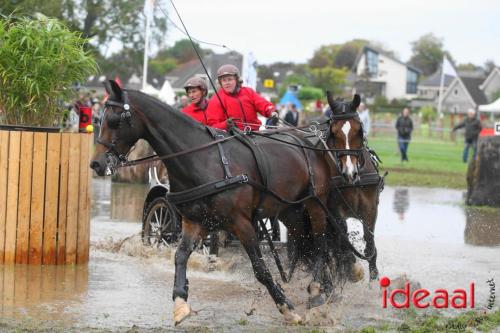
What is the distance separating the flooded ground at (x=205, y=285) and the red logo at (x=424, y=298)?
111 mm

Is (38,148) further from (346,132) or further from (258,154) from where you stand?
(346,132)

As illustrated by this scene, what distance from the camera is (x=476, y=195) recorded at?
1848cm

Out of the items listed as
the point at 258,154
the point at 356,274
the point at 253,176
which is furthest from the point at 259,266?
the point at 356,274

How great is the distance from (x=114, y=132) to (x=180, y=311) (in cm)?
153

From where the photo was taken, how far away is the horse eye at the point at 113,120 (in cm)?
770

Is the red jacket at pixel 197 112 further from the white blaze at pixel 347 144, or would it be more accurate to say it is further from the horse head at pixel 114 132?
the horse head at pixel 114 132

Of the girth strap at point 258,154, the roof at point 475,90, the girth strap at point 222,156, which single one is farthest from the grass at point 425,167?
the roof at point 475,90

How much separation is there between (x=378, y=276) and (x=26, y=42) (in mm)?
4531

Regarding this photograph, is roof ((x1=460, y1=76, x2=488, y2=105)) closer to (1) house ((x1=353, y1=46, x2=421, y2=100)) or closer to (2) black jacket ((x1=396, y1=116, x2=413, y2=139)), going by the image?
(1) house ((x1=353, y1=46, x2=421, y2=100))

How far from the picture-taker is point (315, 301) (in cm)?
893

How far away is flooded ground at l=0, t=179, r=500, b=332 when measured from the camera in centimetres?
801

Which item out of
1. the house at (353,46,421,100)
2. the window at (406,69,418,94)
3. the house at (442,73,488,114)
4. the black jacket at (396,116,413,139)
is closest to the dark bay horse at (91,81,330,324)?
the black jacket at (396,116,413,139)

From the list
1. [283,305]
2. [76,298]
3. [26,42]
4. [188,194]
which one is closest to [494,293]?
[283,305]

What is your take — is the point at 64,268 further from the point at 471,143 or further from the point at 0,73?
the point at 471,143
